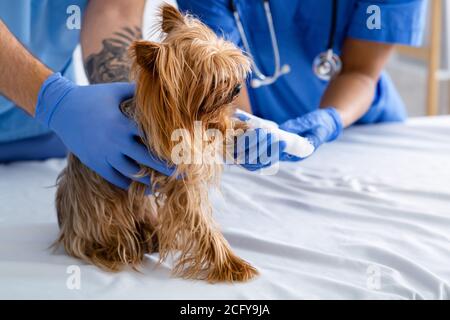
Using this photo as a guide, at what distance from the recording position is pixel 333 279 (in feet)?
3.49

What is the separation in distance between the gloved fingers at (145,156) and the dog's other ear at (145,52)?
0.61 ft

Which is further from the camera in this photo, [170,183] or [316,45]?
[316,45]

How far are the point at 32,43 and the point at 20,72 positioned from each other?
1.36 feet

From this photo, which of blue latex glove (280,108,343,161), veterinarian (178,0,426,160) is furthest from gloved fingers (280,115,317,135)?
veterinarian (178,0,426,160)

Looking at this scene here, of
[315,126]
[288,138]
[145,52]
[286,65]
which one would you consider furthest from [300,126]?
[145,52]

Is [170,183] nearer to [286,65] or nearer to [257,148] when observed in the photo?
[257,148]

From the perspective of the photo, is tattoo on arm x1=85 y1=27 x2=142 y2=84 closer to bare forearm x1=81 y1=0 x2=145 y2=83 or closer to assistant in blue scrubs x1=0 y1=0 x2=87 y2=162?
bare forearm x1=81 y1=0 x2=145 y2=83

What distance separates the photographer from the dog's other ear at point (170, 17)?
41.9 inches

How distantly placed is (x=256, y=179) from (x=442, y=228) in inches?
18.4

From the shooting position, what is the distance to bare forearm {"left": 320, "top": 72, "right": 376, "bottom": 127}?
1.69 metres

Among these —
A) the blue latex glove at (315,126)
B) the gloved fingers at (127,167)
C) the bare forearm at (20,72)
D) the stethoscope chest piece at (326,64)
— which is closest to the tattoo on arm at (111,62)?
the bare forearm at (20,72)

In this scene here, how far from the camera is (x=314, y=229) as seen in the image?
1276 mm

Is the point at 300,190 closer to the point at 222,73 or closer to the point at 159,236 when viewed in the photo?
the point at 159,236

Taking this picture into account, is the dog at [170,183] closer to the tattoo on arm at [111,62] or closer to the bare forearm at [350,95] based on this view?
the tattoo on arm at [111,62]
